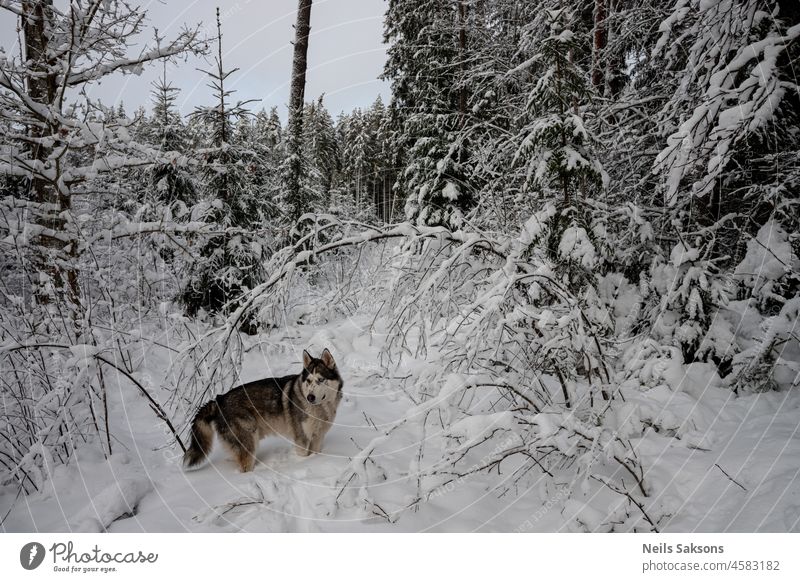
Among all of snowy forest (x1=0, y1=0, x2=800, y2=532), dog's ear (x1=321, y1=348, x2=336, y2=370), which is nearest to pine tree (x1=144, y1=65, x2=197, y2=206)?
snowy forest (x1=0, y1=0, x2=800, y2=532)

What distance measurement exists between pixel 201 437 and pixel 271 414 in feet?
2.15

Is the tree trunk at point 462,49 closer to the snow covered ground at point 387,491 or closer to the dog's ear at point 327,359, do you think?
the dog's ear at point 327,359

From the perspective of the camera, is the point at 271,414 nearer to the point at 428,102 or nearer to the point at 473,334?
the point at 473,334

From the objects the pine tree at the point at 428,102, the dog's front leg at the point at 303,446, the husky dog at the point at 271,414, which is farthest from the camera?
the pine tree at the point at 428,102

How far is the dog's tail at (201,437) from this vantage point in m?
3.42

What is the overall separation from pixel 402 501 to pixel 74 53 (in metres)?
5.32

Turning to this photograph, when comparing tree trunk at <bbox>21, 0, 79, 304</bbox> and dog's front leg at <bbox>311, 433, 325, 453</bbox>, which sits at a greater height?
tree trunk at <bbox>21, 0, 79, 304</bbox>

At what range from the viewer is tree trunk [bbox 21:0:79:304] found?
148 inches

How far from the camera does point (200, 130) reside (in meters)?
9.30

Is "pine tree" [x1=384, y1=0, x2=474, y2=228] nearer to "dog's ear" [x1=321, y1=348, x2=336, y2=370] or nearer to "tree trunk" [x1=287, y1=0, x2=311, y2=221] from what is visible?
"tree trunk" [x1=287, y1=0, x2=311, y2=221]

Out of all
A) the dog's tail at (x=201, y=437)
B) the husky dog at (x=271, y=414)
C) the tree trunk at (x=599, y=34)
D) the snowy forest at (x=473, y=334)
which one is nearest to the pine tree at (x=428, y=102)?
the tree trunk at (x=599, y=34)

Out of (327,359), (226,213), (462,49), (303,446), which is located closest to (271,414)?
(303,446)
